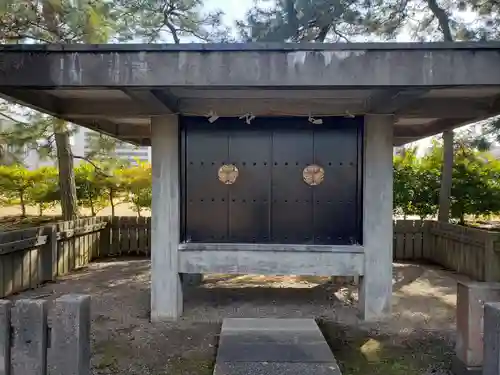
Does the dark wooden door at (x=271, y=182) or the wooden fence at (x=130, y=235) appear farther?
the wooden fence at (x=130, y=235)

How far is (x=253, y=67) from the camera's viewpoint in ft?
12.0

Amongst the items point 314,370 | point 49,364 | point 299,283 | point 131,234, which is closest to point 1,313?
point 49,364

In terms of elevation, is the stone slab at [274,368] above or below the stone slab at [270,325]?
above

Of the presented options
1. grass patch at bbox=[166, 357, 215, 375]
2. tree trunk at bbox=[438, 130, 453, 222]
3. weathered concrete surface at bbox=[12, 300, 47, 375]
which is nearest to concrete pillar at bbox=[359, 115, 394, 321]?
grass patch at bbox=[166, 357, 215, 375]

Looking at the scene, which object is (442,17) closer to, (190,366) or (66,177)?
(190,366)

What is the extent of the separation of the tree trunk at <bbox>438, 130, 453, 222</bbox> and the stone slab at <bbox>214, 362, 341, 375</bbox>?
7.38 metres

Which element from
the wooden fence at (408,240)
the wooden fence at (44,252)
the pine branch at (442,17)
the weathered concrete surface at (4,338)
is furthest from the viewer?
the wooden fence at (408,240)

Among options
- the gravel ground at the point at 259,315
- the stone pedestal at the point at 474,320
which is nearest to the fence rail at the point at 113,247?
the gravel ground at the point at 259,315

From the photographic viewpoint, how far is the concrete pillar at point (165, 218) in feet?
17.1

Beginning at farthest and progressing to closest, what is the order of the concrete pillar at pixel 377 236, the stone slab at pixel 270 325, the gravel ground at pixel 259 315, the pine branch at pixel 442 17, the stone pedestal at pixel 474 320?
1. the pine branch at pixel 442 17
2. the concrete pillar at pixel 377 236
3. the stone slab at pixel 270 325
4. the gravel ground at pixel 259 315
5. the stone pedestal at pixel 474 320

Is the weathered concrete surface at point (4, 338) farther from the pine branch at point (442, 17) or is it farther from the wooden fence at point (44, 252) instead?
the pine branch at point (442, 17)

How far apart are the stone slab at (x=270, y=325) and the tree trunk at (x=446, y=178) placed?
6.29 meters

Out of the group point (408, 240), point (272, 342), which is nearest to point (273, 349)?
point (272, 342)

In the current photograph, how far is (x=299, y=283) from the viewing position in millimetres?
7297
